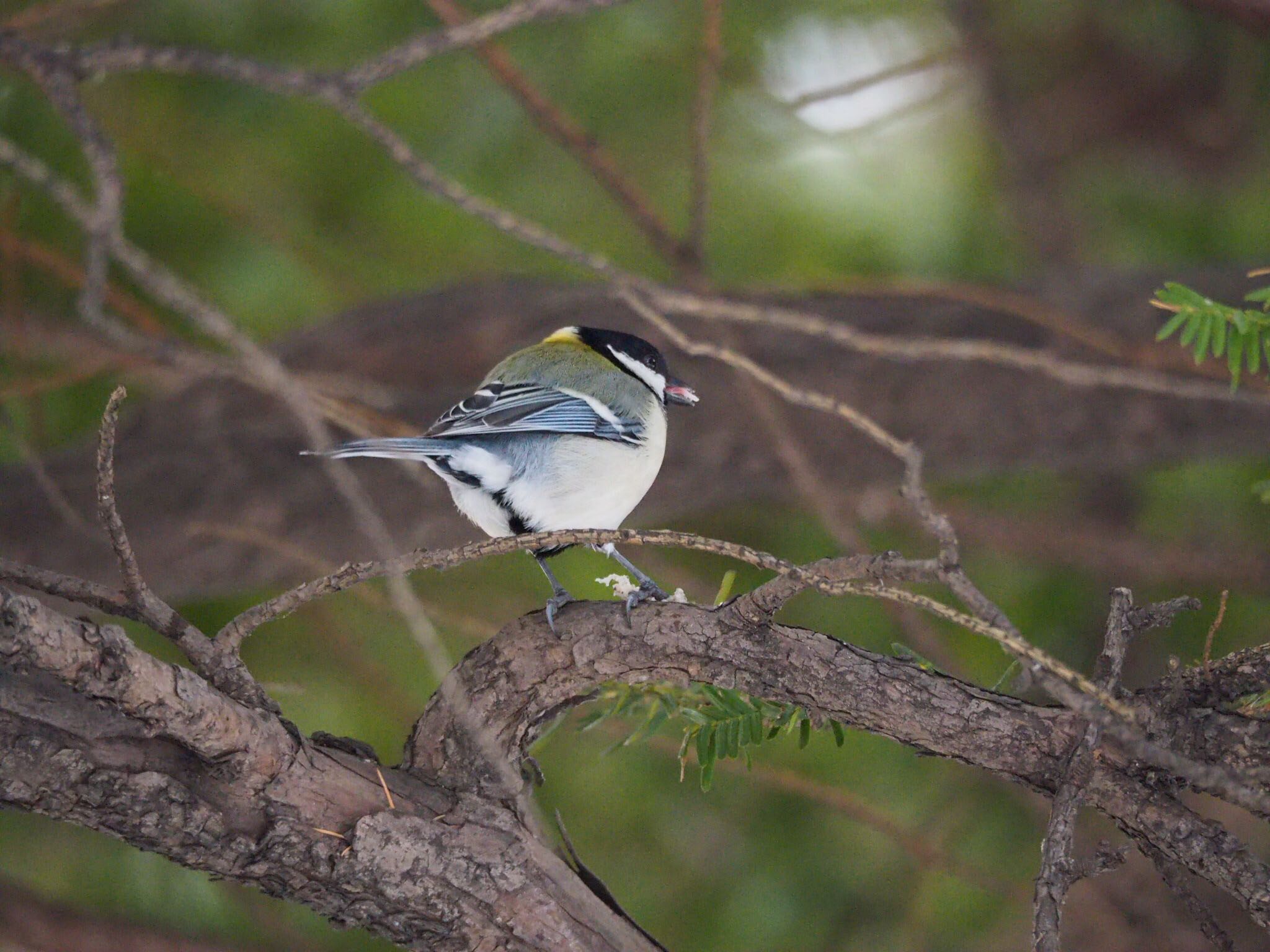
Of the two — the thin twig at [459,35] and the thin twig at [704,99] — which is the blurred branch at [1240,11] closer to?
the thin twig at [704,99]

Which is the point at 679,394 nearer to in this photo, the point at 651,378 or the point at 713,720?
the point at 651,378

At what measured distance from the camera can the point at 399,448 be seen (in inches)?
63.0

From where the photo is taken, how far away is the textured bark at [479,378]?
275 centimetres

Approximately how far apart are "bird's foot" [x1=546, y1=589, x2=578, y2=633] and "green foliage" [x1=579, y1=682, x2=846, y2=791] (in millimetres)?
103

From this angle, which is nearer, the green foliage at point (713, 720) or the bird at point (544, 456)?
the green foliage at point (713, 720)

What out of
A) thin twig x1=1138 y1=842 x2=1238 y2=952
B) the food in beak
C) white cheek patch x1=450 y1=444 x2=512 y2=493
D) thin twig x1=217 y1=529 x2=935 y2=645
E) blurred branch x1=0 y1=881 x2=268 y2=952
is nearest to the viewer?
thin twig x1=217 y1=529 x2=935 y2=645

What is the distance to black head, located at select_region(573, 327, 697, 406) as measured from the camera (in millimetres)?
2088

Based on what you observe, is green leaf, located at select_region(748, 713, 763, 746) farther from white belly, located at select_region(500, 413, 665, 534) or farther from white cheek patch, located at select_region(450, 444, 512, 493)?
white cheek patch, located at select_region(450, 444, 512, 493)

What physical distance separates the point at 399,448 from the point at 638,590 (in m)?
0.34

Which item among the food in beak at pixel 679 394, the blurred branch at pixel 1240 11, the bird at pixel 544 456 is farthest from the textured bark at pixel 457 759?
the blurred branch at pixel 1240 11

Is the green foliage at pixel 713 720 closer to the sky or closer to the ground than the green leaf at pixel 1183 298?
closer to the ground

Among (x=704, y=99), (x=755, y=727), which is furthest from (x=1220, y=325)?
(x=704, y=99)

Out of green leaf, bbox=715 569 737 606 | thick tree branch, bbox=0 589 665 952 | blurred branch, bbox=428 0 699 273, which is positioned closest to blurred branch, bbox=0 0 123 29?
blurred branch, bbox=428 0 699 273

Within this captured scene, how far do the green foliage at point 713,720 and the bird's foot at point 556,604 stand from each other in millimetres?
103
